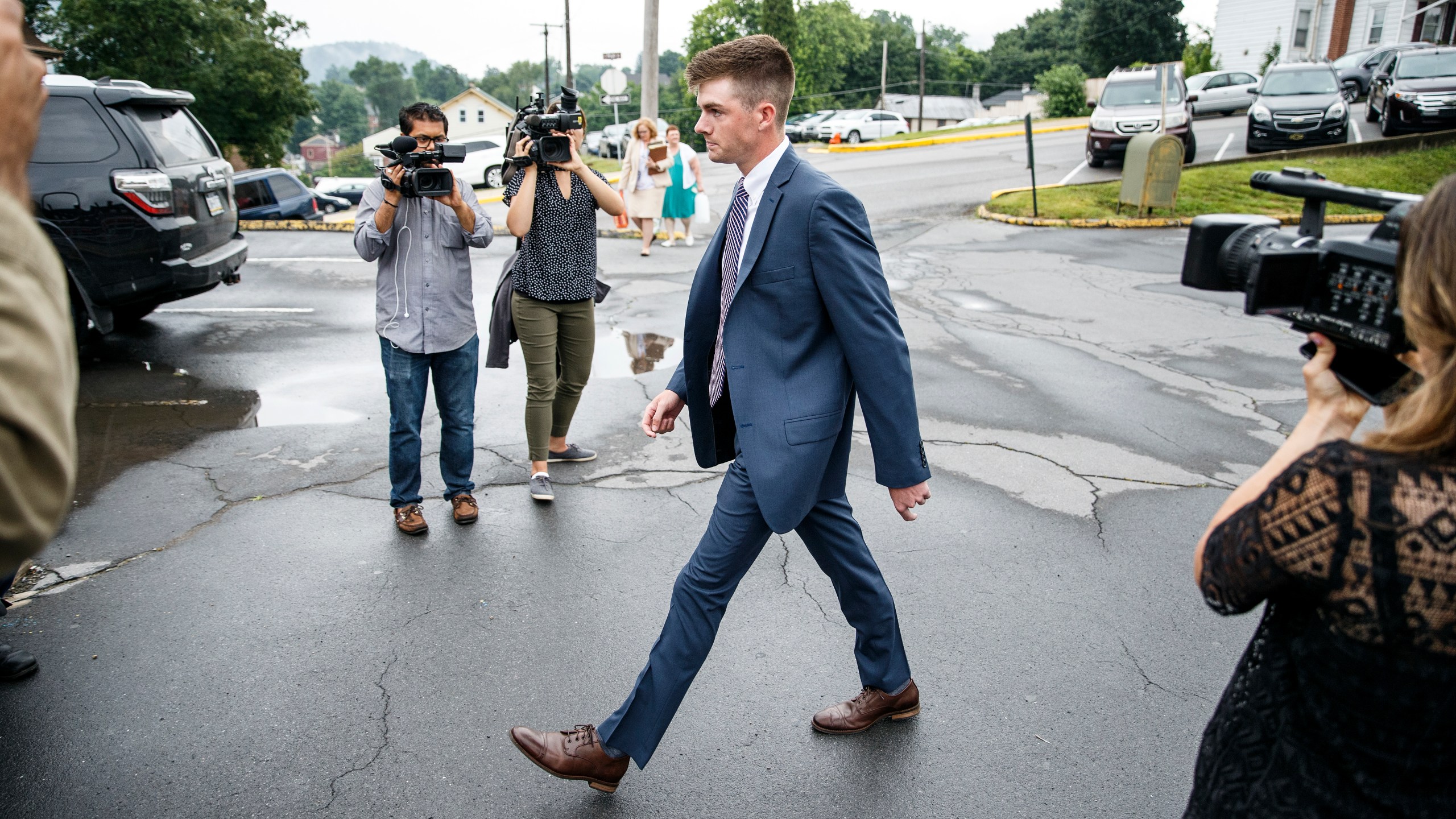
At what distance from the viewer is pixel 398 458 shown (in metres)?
4.69

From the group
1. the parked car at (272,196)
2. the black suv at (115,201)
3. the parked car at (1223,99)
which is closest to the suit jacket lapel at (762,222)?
the black suv at (115,201)

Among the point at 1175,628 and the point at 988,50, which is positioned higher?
the point at 988,50

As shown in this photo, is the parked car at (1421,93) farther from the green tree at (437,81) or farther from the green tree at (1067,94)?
the green tree at (437,81)

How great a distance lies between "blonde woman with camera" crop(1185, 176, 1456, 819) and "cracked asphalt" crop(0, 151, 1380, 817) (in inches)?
58.9

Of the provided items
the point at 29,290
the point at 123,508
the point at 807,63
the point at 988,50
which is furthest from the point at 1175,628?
the point at 988,50

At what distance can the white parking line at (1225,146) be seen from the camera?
19689mm

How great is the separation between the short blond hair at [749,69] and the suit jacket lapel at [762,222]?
196 millimetres

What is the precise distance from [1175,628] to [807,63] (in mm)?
78087

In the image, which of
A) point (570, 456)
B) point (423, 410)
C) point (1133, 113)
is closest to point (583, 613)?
point (423, 410)

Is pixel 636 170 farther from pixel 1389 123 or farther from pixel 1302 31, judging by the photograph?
pixel 1302 31

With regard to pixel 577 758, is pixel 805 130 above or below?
above

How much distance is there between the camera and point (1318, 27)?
117 feet

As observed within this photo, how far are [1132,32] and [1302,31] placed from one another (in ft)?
44.6

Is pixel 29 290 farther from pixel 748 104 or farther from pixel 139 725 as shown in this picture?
pixel 139 725
